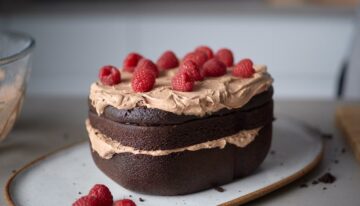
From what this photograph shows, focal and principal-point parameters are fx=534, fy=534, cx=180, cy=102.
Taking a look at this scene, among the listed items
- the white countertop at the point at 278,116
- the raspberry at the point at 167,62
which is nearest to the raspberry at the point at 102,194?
the white countertop at the point at 278,116

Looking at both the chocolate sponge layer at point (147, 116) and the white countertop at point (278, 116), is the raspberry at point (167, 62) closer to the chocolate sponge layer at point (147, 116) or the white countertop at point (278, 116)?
the chocolate sponge layer at point (147, 116)

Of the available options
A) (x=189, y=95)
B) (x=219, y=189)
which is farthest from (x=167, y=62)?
(x=219, y=189)

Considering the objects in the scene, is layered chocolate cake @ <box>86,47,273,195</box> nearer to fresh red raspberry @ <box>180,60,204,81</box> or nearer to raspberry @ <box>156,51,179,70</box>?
fresh red raspberry @ <box>180,60,204,81</box>

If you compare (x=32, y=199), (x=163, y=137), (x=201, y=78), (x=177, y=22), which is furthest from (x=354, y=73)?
(x=32, y=199)

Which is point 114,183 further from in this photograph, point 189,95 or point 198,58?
point 198,58

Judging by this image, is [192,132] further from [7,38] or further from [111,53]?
[111,53]
